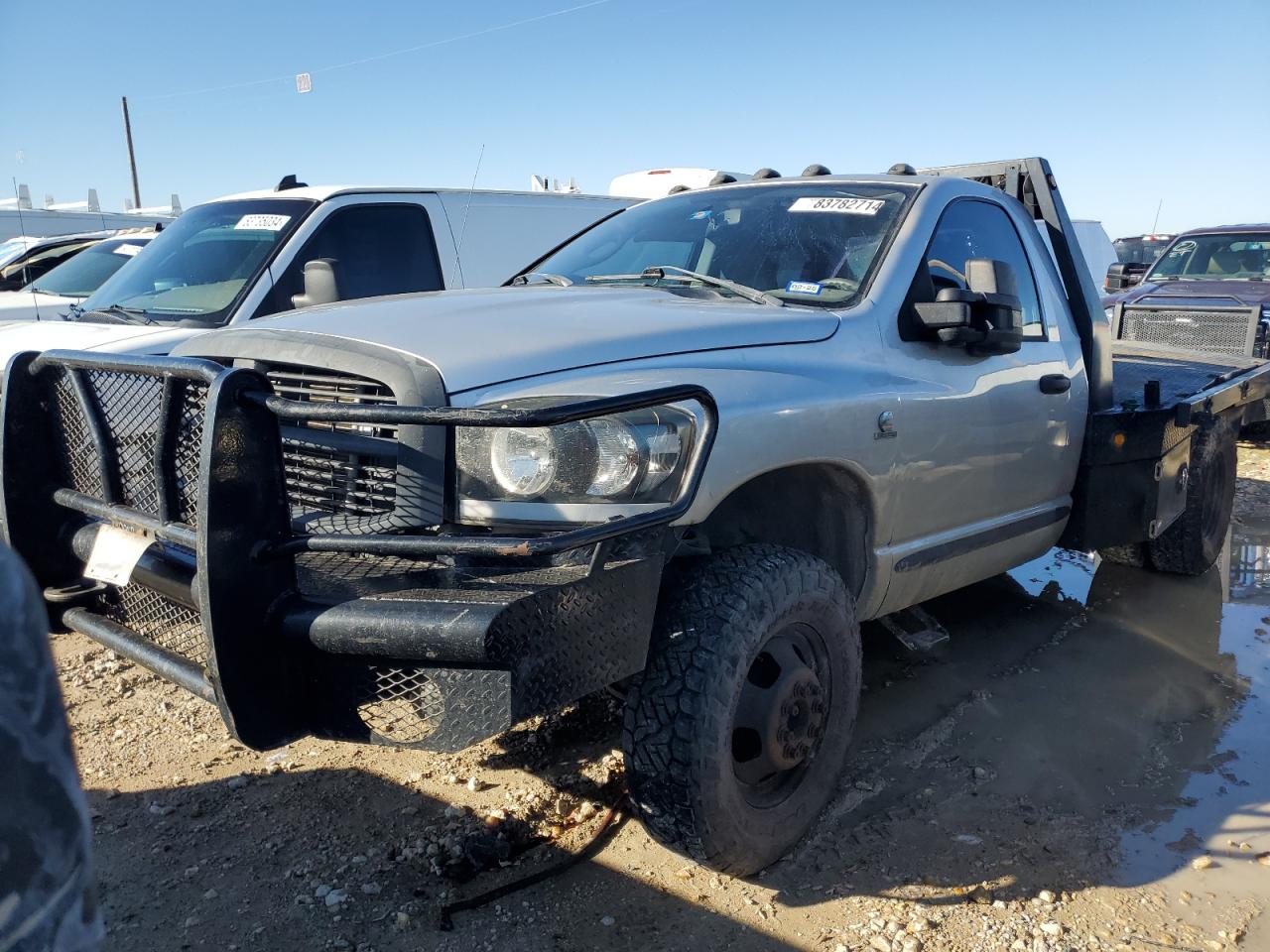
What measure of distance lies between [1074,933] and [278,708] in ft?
6.51

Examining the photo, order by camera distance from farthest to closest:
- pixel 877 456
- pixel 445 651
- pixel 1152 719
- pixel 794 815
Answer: pixel 1152 719 → pixel 877 456 → pixel 794 815 → pixel 445 651

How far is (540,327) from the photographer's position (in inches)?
109

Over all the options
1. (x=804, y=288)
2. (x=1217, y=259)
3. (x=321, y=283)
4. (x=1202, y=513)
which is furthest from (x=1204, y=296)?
(x=321, y=283)

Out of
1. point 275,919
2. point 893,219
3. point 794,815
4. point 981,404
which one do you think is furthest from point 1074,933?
point 893,219

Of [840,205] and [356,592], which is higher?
[840,205]

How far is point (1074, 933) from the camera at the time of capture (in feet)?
8.40

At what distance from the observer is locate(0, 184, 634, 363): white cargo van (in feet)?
19.0

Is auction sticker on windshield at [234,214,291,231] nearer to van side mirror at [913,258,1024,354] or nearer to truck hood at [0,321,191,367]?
truck hood at [0,321,191,367]

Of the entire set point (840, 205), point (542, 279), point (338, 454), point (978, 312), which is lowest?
point (338, 454)

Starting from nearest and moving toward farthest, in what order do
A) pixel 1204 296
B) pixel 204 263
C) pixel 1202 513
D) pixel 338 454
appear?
1. pixel 338 454
2. pixel 1202 513
3. pixel 204 263
4. pixel 1204 296

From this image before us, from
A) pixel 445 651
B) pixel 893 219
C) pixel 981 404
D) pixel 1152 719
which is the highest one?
pixel 893 219

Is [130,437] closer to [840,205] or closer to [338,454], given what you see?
[338,454]

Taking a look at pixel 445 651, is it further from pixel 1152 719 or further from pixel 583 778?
pixel 1152 719

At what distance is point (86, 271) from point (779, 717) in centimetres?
779
